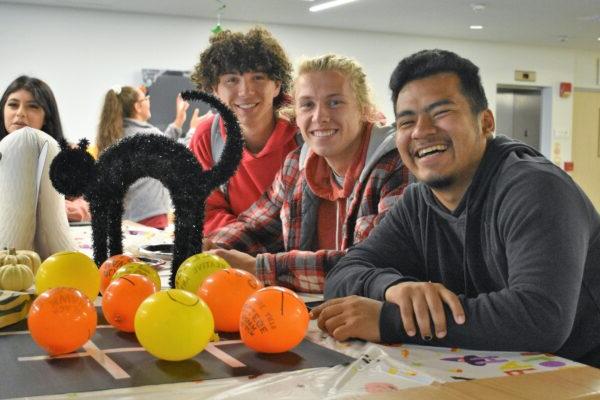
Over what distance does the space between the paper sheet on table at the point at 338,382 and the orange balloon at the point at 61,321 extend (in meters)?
0.27

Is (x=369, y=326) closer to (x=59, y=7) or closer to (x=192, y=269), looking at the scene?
(x=192, y=269)

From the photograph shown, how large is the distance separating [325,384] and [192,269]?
1.66 ft

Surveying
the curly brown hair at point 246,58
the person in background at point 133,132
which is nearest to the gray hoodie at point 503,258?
the curly brown hair at point 246,58

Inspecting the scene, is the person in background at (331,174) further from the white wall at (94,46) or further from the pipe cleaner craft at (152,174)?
the white wall at (94,46)

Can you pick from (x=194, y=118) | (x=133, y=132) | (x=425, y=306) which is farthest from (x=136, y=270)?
(x=194, y=118)

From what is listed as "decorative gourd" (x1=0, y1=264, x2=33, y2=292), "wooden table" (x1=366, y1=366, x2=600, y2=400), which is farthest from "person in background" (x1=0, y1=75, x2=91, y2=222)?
"wooden table" (x1=366, y1=366, x2=600, y2=400)

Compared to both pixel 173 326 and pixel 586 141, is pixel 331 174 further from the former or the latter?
pixel 586 141

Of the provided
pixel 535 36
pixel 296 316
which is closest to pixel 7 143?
pixel 296 316

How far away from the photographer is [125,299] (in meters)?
1.19

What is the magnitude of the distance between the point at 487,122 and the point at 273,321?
0.68m

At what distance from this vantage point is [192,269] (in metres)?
1.38

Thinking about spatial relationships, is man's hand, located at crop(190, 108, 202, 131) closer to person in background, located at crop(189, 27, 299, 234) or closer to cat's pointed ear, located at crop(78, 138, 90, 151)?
person in background, located at crop(189, 27, 299, 234)

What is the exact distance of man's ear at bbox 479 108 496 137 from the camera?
4.79 feet

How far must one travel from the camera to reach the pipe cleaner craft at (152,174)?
4.99 feet
